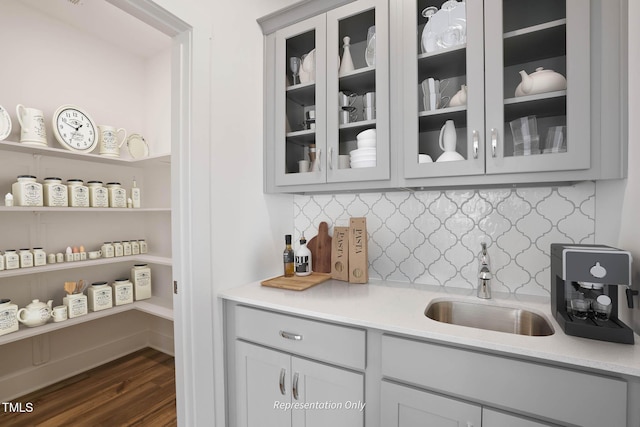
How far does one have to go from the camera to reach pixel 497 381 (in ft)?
3.07

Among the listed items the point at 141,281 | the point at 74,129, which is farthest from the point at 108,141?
the point at 141,281

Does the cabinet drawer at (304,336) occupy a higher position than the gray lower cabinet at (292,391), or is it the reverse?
the cabinet drawer at (304,336)

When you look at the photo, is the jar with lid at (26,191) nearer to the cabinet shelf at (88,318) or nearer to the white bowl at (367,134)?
the cabinet shelf at (88,318)

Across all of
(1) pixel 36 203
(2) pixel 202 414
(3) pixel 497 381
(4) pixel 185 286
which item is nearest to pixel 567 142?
(3) pixel 497 381

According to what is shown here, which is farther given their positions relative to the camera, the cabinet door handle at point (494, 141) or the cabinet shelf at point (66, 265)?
the cabinet shelf at point (66, 265)

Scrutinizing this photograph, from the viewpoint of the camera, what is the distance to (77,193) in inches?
89.7

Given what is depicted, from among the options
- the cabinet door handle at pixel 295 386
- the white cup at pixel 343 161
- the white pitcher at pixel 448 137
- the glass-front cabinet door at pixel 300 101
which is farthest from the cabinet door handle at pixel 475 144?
the cabinet door handle at pixel 295 386

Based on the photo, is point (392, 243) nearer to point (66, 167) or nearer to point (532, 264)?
point (532, 264)

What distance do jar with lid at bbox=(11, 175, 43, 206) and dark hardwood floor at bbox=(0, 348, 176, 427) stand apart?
137cm

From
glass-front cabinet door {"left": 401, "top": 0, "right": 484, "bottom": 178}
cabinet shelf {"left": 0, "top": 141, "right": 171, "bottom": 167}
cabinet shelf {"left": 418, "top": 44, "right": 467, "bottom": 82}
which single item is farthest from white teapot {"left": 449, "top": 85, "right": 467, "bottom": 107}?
cabinet shelf {"left": 0, "top": 141, "right": 171, "bottom": 167}

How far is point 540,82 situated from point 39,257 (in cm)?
306

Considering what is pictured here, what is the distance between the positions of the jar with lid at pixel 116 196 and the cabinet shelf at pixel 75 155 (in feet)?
0.73

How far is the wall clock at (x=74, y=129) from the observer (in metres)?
2.23

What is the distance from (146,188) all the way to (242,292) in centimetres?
201
